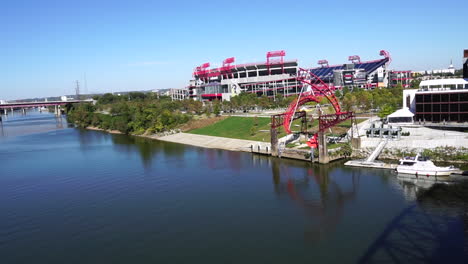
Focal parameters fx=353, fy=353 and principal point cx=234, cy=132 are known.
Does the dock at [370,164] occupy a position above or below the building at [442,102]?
below

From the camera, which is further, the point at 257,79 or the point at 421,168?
the point at 257,79

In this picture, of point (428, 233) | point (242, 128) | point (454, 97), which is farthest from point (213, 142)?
point (428, 233)

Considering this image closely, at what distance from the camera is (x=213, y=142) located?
232ft

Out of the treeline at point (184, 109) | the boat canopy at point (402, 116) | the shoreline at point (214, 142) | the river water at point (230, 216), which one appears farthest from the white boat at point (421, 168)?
the treeline at point (184, 109)

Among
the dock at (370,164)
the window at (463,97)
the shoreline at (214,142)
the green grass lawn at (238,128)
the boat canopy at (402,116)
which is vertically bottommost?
the dock at (370,164)

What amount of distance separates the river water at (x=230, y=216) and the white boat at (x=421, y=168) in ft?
5.18

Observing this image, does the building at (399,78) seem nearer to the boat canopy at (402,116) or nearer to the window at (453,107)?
the boat canopy at (402,116)

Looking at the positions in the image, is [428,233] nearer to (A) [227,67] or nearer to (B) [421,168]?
(B) [421,168]

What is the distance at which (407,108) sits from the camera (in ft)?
189

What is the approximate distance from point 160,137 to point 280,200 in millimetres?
56292

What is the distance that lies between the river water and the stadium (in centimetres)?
8846

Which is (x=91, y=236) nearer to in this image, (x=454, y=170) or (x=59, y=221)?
(x=59, y=221)

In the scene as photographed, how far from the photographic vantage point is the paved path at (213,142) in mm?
62812

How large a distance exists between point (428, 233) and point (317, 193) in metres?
12.5
